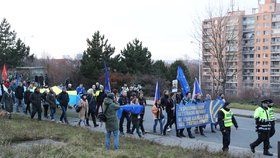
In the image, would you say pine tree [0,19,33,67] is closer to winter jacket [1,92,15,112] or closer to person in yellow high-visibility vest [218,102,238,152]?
winter jacket [1,92,15,112]

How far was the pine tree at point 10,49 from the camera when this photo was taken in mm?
57406

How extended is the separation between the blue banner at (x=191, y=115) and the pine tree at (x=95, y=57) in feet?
101

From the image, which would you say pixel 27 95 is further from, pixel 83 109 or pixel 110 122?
pixel 110 122

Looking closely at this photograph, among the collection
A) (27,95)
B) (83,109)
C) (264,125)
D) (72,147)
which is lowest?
(72,147)

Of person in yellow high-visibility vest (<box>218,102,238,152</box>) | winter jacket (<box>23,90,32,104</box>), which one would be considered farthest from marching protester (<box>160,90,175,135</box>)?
winter jacket (<box>23,90,32,104</box>)

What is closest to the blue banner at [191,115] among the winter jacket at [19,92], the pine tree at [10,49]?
the winter jacket at [19,92]

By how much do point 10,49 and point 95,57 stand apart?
16.3m

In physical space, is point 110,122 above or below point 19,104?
below

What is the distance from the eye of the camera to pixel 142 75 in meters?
47.2

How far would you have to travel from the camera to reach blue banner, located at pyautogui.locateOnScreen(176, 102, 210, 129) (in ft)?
52.7

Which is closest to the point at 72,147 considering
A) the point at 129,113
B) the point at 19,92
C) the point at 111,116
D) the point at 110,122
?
the point at 110,122

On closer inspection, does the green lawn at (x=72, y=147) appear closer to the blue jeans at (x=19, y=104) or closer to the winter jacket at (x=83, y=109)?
the winter jacket at (x=83, y=109)

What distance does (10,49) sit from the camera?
192ft

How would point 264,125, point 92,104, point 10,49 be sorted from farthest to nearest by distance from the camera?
point 10,49 → point 92,104 → point 264,125
